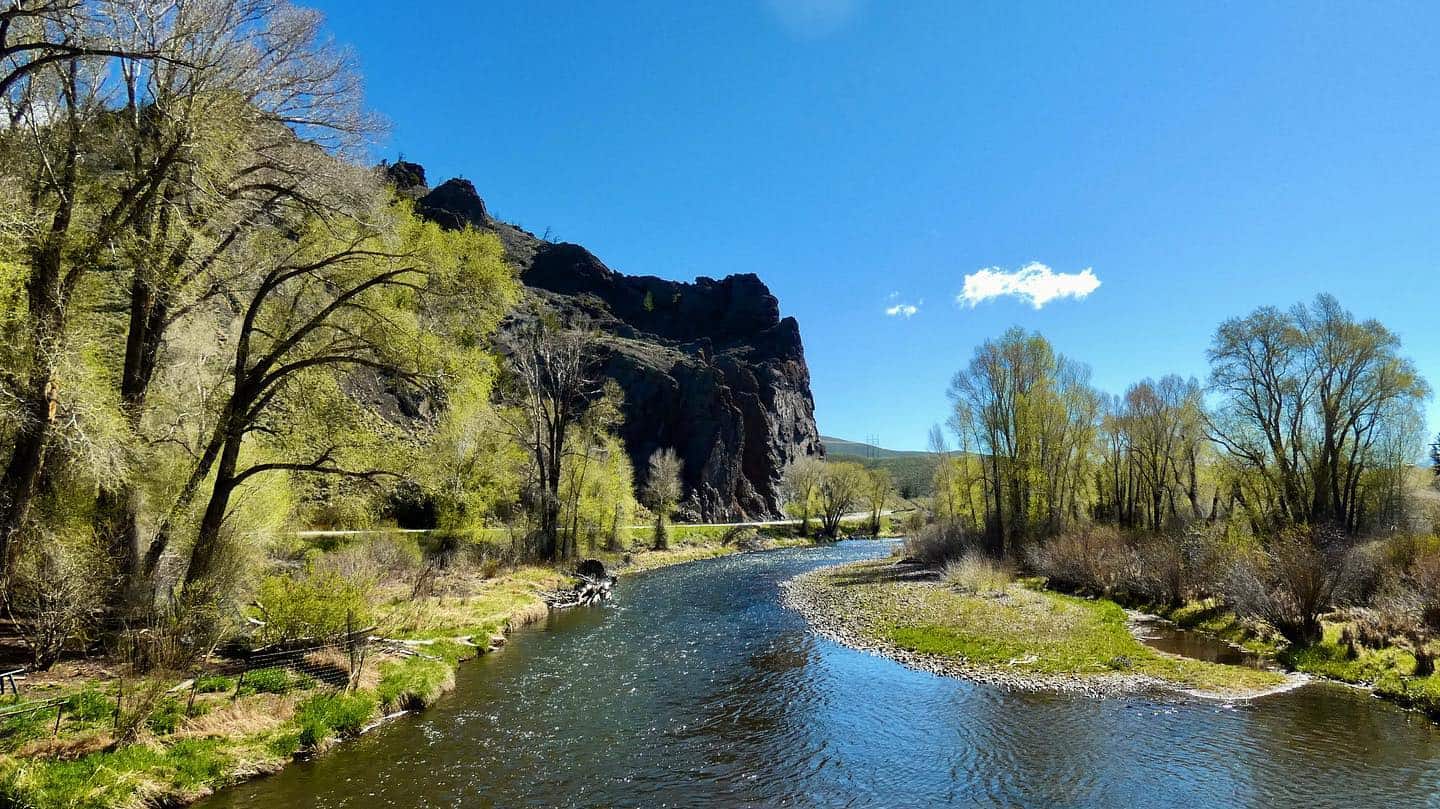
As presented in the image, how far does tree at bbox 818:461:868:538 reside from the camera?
86625 millimetres

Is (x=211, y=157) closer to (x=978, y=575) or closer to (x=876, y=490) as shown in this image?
(x=978, y=575)

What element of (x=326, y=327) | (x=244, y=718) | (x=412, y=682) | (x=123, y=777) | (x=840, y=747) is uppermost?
(x=326, y=327)

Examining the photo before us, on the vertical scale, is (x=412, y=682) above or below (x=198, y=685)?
below

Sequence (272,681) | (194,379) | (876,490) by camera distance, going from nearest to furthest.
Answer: (272,681) < (194,379) < (876,490)

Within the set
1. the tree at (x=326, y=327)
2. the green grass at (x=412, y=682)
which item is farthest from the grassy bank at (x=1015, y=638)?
the tree at (x=326, y=327)

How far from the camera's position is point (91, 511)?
13.2m

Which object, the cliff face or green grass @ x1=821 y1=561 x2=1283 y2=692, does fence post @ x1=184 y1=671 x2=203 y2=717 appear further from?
the cliff face

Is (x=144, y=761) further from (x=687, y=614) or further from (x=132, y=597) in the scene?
(x=687, y=614)

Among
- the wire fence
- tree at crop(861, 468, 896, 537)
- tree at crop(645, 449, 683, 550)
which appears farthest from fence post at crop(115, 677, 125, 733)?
tree at crop(861, 468, 896, 537)

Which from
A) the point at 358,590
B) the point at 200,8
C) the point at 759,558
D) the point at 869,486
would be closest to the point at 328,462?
the point at 358,590

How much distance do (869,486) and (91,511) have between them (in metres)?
82.3

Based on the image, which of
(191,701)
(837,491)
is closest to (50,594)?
(191,701)

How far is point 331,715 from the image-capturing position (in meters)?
12.2

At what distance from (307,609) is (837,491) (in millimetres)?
77963
